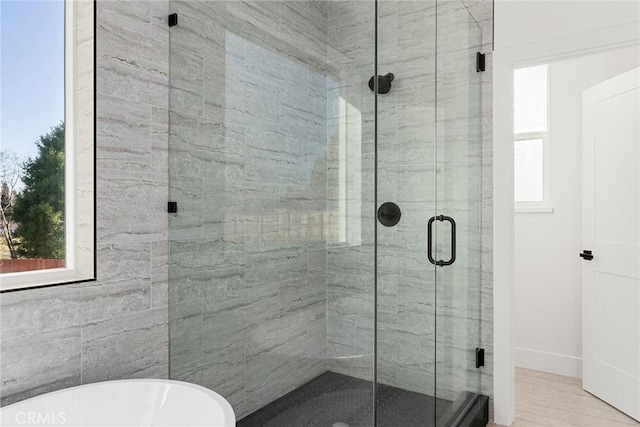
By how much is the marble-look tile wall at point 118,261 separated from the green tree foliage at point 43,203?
0.14 m

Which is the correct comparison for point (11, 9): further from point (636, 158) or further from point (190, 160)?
point (636, 158)

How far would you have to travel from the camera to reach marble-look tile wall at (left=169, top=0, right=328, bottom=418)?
1601 mm

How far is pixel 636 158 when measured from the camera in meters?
2.68

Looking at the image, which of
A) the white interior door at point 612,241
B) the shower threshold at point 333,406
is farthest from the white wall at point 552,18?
the shower threshold at point 333,406

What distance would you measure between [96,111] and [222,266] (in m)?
0.73

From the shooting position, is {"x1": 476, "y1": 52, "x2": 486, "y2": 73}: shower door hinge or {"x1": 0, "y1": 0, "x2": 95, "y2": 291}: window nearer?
{"x1": 0, "y1": 0, "x2": 95, "y2": 291}: window

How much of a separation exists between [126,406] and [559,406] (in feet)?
8.59

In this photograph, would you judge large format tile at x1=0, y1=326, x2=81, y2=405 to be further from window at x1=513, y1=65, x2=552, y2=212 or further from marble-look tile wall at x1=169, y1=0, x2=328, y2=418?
window at x1=513, y1=65, x2=552, y2=212

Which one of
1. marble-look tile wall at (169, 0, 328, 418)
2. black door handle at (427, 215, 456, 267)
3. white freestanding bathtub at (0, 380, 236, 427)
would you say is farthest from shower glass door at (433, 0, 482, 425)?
white freestanding bathtub at (0, 380, 236, 427)

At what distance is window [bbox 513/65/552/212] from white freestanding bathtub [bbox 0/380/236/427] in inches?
120

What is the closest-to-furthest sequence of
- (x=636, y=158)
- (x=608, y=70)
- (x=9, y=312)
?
(x=9, y=312)
(x=636, y=158)
(x=608, y=70)

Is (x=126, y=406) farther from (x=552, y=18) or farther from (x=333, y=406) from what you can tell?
(x=552, y=18)

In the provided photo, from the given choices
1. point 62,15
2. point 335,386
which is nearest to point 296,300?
point 335,386

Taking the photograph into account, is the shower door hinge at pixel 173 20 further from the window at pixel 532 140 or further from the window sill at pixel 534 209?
the window sill at pixel 534 209
